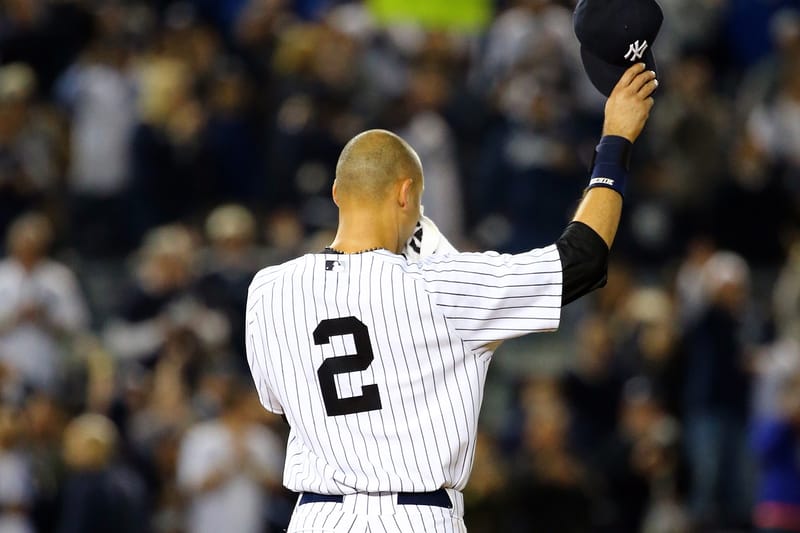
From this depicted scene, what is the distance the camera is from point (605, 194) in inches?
175

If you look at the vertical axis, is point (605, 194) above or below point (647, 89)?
below

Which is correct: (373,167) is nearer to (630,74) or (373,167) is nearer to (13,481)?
(630,74)

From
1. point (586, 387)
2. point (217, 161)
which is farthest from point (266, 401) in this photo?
point (217, 161)

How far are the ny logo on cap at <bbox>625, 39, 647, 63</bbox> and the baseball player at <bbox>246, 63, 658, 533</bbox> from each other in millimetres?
89

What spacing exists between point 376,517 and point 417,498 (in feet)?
0.45

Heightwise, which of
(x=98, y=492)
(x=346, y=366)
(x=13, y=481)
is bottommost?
(x=98, y=492)

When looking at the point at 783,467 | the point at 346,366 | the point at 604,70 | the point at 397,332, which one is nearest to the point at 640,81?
the point at 604,70

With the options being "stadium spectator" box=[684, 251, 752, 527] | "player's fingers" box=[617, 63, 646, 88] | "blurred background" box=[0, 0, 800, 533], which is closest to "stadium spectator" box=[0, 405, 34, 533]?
"blurred background" box=[0, 0, 800, 533]

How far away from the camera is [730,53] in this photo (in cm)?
1469

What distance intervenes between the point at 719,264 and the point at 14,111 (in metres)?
6.06

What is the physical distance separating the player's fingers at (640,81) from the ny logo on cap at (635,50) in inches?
2.3

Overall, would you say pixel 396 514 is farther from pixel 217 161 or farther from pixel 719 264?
pixel 217 161

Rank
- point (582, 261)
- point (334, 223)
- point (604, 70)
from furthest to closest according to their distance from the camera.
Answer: point (334, 223) → point (604, 70) → point (582, 261)

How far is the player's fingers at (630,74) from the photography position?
4.64 m
